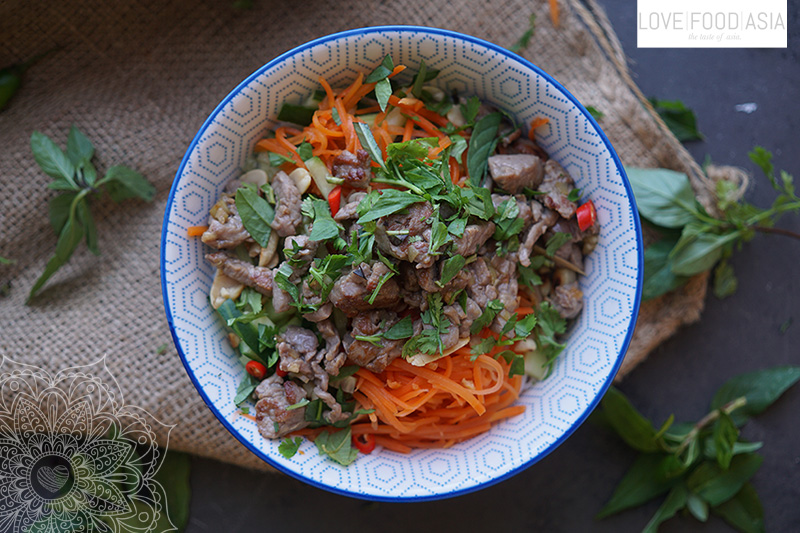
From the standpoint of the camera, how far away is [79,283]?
3.18 meters

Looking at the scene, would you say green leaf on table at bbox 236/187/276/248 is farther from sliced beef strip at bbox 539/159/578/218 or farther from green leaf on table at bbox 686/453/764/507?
green leaf on table at bbox 686/453/764/507

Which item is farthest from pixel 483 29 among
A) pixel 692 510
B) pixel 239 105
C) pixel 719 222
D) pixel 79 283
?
pixel 692 510

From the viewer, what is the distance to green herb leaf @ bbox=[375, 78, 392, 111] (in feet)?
8.13

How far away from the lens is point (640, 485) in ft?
11.1

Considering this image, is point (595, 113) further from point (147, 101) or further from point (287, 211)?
point (147, 101)

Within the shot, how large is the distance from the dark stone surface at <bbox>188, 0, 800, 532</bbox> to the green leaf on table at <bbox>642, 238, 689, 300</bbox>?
0.49 metres

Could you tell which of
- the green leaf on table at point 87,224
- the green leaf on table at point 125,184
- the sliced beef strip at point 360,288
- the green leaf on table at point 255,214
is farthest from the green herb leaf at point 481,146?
the green leaf on table at point 87,224

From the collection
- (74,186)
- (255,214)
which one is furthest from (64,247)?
(255,214)

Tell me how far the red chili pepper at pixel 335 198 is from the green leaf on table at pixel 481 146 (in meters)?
0.57

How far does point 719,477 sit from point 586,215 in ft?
6.47

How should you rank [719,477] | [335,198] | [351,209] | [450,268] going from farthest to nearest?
[719,477], [335,198], [351,209], [450,268]

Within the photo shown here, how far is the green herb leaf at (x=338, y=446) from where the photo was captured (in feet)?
8.33

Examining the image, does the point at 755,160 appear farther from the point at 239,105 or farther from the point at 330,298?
the point at 239,105

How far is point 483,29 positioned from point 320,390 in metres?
2.04
